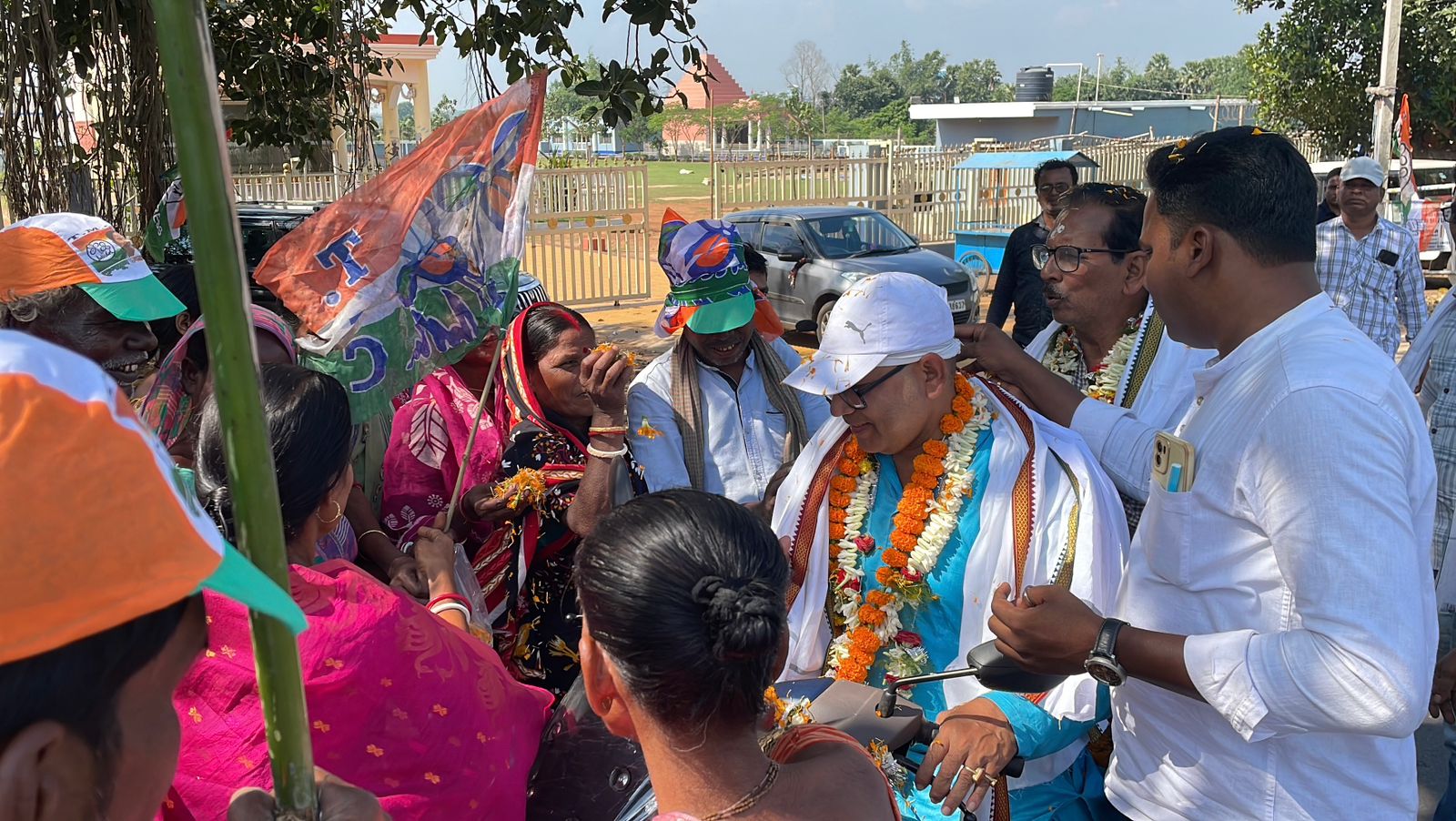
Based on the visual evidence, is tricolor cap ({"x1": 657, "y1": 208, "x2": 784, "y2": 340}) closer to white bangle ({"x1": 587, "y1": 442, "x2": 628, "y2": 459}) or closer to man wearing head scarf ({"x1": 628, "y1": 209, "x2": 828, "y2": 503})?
man wearing head scarf ({"x1": 628, "y1": 209, "x2": 828, "y2": 503})

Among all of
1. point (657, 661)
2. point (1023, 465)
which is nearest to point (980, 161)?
point (1023, 465)

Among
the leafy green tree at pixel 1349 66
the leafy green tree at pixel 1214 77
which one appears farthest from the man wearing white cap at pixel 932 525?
the leafy green tree at pixel 1214 77

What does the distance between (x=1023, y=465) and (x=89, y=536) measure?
207 centimetres

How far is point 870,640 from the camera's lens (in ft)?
8.34

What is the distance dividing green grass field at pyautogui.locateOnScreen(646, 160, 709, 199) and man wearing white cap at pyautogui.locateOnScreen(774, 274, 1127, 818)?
29504 mm

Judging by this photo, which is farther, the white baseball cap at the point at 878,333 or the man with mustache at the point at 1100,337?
the man with mustache at the point at 1100,337

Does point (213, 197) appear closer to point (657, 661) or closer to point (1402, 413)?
point (657, 661)

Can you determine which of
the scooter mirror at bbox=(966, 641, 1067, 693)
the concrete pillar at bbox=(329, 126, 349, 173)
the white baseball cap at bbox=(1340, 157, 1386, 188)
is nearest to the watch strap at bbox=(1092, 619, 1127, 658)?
the scooter mirror at bbox=(966, 641, 1067, 693)

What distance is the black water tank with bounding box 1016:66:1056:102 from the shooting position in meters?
45.3

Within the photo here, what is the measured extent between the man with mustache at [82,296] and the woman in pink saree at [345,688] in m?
1.30

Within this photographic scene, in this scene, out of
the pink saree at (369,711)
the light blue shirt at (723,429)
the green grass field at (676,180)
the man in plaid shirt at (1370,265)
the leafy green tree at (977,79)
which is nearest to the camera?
the pink saree at (369,711)

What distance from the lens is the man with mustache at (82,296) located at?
3.05m

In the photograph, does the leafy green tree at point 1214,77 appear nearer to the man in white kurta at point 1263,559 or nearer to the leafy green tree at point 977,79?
the leafy green tree at point 977,79

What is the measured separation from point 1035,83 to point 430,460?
46.6m
